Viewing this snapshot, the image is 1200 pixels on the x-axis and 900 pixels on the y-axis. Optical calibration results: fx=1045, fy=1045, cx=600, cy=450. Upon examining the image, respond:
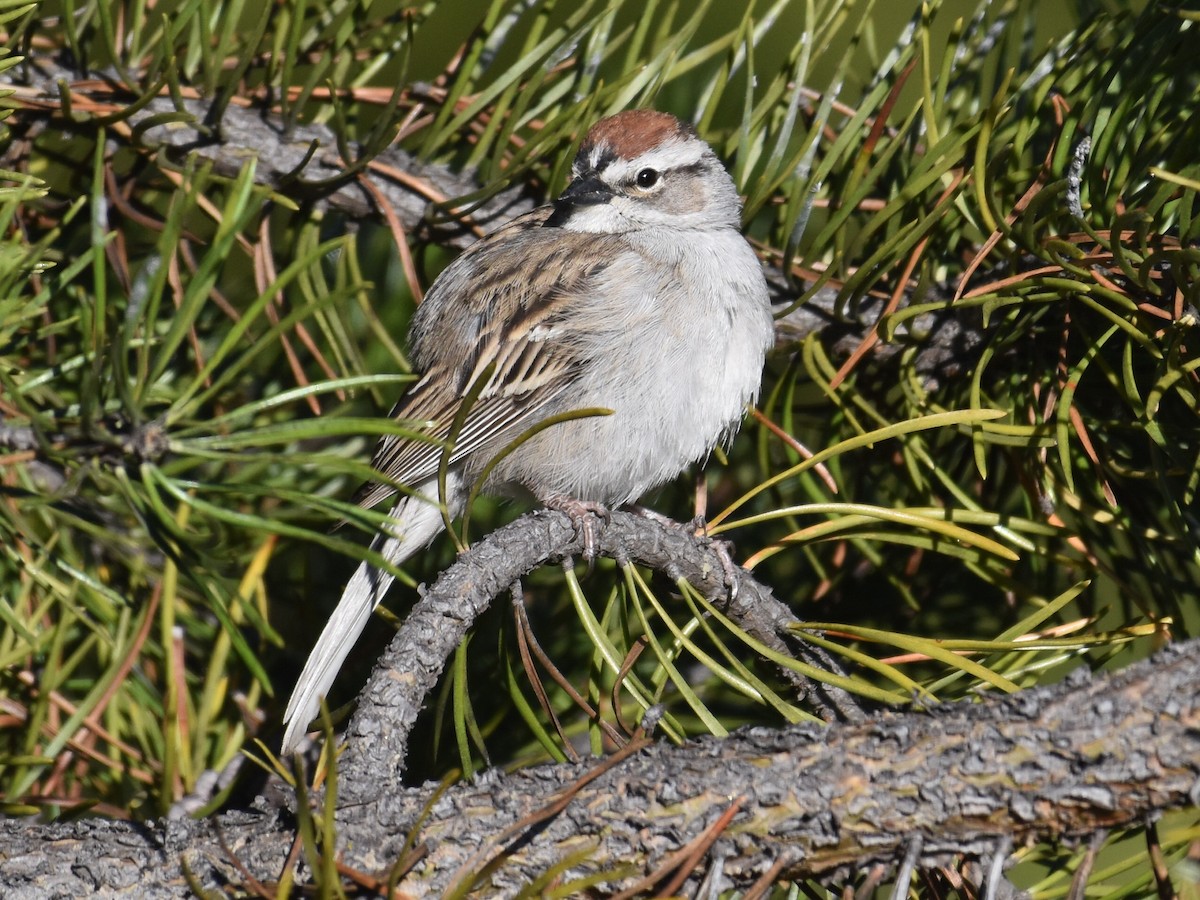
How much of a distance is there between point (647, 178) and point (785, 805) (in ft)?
6.19

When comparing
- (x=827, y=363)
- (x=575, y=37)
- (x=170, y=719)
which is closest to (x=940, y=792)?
(x=827, y=363)

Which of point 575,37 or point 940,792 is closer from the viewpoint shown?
point 940,792

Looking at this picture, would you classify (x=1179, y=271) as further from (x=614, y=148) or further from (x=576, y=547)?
(x=614, y=148)

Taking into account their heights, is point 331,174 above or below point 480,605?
above

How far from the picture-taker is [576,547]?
1772mm

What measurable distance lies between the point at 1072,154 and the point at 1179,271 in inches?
16.5

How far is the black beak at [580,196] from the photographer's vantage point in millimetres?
2303

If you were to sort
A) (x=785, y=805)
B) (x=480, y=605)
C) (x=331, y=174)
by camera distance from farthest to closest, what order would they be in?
(x=331, y=174)
(x=480, y=605)
(x=785, y=805)

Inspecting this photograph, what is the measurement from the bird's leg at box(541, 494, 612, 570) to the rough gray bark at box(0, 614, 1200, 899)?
54cm

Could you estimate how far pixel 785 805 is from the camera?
1.13 metres

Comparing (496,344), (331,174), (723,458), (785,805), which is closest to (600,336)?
(496,344)

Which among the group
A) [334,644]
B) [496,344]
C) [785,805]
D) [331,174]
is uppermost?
[331,174]

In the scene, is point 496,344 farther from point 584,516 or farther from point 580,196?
point 584,516

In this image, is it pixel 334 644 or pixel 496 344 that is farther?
pixel 496 344
